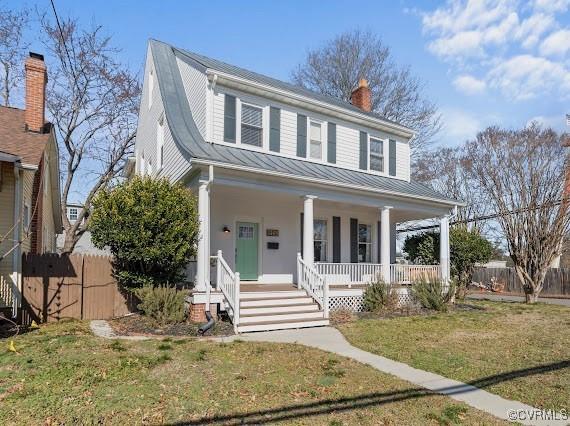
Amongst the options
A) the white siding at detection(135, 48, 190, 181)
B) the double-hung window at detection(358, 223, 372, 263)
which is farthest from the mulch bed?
the double-hung window at detection(358, 223, 372, 263)

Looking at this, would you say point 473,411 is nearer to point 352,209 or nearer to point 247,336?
point 247,336

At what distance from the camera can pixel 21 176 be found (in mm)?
9367

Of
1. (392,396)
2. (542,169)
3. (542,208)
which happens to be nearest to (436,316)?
(392,396)

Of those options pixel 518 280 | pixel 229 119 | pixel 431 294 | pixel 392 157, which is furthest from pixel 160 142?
pixel 518 280

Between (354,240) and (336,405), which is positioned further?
(354,240)

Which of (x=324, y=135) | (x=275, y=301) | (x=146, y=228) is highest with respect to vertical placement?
(x=324, y=135)

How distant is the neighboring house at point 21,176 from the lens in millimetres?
8906

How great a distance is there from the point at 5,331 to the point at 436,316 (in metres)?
10.1

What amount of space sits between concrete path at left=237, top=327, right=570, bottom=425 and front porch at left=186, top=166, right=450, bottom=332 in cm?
70

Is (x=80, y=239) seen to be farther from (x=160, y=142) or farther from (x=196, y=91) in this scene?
(x=196, y=91)

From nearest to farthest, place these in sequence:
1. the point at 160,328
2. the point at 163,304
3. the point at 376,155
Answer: the point at 160,328 < the point at 163,304 < the point at 376,155

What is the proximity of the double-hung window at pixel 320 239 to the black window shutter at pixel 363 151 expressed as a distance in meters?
2.41

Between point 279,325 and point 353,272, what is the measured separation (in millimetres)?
4925

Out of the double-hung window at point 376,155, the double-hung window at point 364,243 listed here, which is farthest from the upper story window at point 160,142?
the double-hung window at point 364,243
